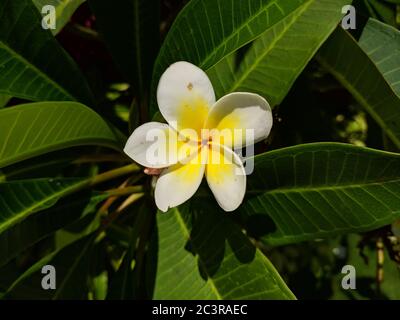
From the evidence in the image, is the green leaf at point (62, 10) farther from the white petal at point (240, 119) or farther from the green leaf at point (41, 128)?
the white petal at point (240, 119)

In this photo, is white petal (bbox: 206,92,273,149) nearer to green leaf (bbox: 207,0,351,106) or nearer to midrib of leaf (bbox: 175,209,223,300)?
green leaf (bbox: 207,0,351,106)

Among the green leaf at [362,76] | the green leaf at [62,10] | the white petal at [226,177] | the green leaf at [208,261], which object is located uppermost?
the green leaf at [62,10]

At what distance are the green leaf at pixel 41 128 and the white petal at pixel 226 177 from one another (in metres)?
0.22

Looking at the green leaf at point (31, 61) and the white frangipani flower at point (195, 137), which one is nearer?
the white frangipani flower at point (195, 137)

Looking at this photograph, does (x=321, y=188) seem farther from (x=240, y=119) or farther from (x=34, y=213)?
(x=34, y=213)

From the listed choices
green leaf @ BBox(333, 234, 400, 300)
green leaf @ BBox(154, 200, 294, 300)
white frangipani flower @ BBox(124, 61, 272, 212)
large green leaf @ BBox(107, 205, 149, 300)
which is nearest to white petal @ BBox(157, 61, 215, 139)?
white frangipani flower @ BBox(124, 61, 272, 212)

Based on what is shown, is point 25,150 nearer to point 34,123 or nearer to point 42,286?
point 34,123

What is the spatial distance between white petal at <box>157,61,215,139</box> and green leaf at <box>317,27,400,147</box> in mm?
228

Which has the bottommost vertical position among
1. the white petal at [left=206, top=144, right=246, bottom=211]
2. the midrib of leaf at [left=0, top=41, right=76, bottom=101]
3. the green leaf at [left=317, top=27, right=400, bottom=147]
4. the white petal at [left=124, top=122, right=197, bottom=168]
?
the white petal at [left=206, top=144, right=246, bottom=211]

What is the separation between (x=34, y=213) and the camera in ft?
3.26

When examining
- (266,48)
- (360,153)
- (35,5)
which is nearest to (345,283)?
(360,153)

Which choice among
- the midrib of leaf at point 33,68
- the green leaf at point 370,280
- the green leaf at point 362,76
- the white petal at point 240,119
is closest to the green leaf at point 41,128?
the midrib of leaf at point 33,68

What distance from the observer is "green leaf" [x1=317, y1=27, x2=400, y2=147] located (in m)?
0.87

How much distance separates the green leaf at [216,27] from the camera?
0.80 m
